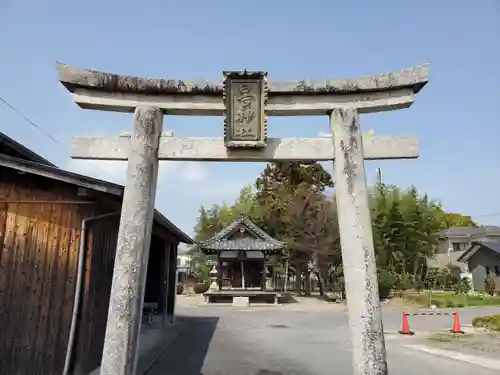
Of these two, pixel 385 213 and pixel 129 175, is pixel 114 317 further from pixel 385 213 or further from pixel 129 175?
pixel 385 213

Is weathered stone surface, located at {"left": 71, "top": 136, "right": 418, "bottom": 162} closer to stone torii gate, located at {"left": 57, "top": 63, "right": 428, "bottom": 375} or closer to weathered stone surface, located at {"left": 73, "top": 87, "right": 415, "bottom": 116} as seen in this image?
stone torii gate, located at {"left": 57, "top": 63, "right": 428, "bottom": 375}

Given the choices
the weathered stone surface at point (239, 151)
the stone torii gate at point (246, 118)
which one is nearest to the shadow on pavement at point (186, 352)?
the stone torii gate at point (246, 118)

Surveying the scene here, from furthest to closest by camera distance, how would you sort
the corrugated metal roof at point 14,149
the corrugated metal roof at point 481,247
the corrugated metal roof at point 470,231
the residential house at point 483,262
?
1. the corrugated metal roof at point 470,231
2. the residential house at point 483,262
3. the corrugated metal roof at point 481,247
4. the corrugated metal roof at point 14,149

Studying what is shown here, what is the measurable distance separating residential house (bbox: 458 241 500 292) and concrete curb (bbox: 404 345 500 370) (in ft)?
100

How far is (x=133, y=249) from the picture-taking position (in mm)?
5062

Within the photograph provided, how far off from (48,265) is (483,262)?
143ft

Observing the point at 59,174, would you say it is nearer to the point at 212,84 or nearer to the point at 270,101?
the point at 212,84

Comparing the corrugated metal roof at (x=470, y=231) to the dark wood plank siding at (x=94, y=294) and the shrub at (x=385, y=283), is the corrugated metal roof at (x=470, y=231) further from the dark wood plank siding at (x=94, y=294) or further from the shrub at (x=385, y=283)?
the dark wood plank siding at (x=94, y=294)

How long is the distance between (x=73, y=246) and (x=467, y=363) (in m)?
10.1

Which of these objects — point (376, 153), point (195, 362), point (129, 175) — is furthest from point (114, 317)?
point (195, 362)

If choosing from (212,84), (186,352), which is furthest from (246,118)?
(186,352)

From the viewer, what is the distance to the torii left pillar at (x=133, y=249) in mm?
4777

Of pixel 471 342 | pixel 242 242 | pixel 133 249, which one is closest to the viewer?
pixel 133 249

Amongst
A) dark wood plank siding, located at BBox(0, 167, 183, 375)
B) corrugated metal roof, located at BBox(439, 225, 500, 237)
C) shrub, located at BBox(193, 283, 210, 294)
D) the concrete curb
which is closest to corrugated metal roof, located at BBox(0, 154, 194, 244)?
dark wood plank siding, located at BBox(0, 167, 183, 375)
